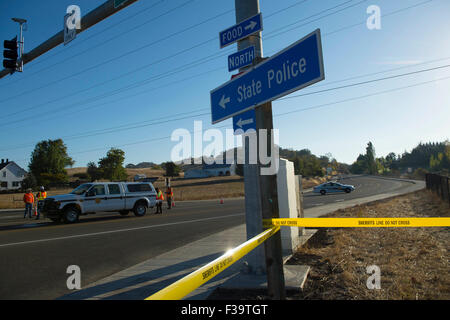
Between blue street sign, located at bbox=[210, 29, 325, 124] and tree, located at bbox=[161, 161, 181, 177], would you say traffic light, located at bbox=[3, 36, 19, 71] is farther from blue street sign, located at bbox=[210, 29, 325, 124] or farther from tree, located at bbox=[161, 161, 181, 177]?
tree, located at bbox=[161, 161, 181, 177]

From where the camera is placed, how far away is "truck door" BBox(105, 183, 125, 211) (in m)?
15.5

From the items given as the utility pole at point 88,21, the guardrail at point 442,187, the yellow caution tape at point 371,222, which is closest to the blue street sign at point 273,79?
the yellow caution tape at point 371,222

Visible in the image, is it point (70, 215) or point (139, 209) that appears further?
point (139, 209)

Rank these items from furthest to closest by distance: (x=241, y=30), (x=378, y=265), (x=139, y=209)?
1. (x=139, y=209)
2. (x=378, y=265)
3. (x=241, y=30)

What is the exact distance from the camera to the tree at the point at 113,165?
67.9 meters

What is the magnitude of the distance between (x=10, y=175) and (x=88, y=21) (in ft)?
359

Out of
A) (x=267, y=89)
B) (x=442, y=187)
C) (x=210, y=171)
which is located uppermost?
(x=210, y=171)

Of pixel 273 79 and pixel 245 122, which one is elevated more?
pixel 273 79

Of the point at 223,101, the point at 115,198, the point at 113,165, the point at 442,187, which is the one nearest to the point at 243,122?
the point at 223,101

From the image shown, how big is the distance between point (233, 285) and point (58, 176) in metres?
85.7

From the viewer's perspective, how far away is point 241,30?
12.4 feet

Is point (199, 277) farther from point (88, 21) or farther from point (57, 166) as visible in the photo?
point (57, 166)

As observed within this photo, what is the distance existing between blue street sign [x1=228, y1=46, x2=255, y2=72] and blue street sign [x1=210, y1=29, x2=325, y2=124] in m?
0.76
